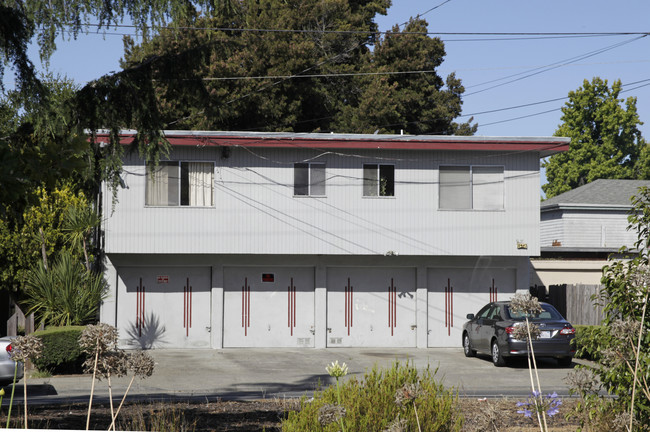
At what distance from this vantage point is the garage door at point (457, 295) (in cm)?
2538

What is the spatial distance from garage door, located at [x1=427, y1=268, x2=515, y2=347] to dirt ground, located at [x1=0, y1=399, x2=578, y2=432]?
43.6 ft

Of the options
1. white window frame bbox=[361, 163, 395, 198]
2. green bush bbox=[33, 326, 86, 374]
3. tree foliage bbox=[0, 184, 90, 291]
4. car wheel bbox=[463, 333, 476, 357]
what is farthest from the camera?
tree foliage bbox=[0, 184, 90, 291]

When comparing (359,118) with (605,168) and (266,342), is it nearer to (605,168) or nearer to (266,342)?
(266,342)

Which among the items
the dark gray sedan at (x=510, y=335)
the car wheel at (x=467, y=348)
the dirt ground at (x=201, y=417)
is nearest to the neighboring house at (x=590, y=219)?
the car wheel at (x=467, y=348)

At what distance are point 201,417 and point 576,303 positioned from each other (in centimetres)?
1752

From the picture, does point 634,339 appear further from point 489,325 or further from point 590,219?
point 590,219

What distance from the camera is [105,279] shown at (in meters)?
24.1

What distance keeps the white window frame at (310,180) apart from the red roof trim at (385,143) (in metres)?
0.69

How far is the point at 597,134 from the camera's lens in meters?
63.7

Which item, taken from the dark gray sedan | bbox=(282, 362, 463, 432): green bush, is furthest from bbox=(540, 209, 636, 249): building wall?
bbox=(282, 362, 463, 432): green bush

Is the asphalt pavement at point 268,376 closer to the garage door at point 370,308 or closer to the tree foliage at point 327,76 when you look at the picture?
the garage door at point 370,308

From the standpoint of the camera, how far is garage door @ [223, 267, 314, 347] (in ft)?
80.9

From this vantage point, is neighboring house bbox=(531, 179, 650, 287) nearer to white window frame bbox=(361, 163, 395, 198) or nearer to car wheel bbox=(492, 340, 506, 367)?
white window frame bbox=(361, 163, 395, 198)

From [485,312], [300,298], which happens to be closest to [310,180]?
[300,298]
